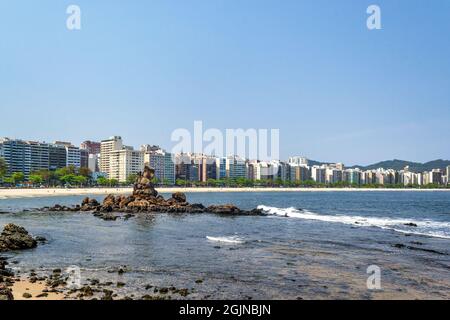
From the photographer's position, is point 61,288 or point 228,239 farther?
point 228,239

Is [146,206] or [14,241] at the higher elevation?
[14,241]

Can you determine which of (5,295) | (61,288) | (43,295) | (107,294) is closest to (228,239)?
(61,288)

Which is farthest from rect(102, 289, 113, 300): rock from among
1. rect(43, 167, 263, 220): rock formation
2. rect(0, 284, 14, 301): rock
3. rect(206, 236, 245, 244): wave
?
rect(43, 167, 263, 220): rock formation

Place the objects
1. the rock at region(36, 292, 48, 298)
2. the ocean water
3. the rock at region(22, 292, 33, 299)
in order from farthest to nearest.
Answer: the ocean water
the rock at region(36, 292, 48, 298)
the rock at region(22, 292, 33, 299)

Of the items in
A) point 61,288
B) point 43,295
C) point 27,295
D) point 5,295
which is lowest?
point 61,288

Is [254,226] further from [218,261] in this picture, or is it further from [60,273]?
[60,273]

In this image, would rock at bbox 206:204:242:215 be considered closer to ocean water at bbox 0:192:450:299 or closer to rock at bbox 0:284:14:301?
ocean water at bbox 0:192:450:299

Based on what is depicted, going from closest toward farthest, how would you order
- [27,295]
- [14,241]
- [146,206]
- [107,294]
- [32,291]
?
[27,295] → [107,294] → [32,291] → [14,241] → [146,206]

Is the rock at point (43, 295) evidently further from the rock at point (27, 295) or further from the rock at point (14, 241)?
the rock at point (14, 241)

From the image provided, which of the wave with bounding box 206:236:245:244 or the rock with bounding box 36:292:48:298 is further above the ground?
the rock with bounding box 36:292:48:298

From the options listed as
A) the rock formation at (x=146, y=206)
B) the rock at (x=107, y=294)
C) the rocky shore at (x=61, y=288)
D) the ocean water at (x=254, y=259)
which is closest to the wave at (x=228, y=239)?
the ocean water at (x=254, y=259)

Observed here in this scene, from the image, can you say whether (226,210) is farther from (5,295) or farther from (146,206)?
(5,295)

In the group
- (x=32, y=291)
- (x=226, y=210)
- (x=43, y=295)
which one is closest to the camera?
(x=43, y=295)
